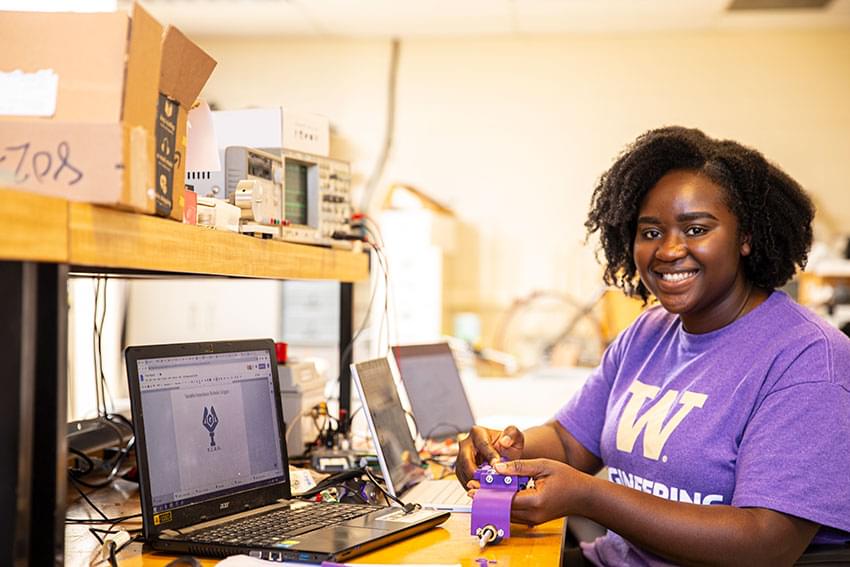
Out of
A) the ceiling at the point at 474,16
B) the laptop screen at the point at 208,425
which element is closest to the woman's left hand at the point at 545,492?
the laptop screen at the point at 208,425

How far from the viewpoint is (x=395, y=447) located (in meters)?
1.89

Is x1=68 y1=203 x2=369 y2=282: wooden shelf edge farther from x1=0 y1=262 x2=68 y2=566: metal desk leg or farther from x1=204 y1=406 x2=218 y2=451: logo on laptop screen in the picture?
x1=204 y1=406 x2=218 y2=451: logo on laptop screen

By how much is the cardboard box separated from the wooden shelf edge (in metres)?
0.03

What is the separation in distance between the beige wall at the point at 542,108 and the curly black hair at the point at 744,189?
3361mm

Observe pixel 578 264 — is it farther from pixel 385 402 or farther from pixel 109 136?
pixel 109 136

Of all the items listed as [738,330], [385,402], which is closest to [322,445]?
[385,402]

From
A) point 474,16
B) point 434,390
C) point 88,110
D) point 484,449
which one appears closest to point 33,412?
point 88,110

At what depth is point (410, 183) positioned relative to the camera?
213 inches

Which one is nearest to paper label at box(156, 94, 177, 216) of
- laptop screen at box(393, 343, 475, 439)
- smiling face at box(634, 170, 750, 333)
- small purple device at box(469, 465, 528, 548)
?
Answer: small purple device at box(469, 465, 528, 548)

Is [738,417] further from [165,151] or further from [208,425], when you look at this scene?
[165,151]

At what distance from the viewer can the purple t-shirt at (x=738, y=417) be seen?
1418mm

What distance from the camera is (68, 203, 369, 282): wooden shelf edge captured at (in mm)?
1024

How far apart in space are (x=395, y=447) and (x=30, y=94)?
3.38ft

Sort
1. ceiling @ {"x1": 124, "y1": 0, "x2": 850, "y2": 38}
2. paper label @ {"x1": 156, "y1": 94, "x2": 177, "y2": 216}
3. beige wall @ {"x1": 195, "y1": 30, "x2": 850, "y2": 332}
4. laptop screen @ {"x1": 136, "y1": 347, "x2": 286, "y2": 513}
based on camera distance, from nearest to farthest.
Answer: paper label @ {"x1": 156, "y1": 94, "x2": 177, "y2": 216} < laptop screen @ {"x1": 136, "y1": 347, "x2": 286, "y2": 513} < ceiling @ {"x1": 124, "y1": 0, "x2": 850, "y2": 38} < beige wall @ {"x1": 195, "y1": 30, "x2": 850, "y2": 332}
